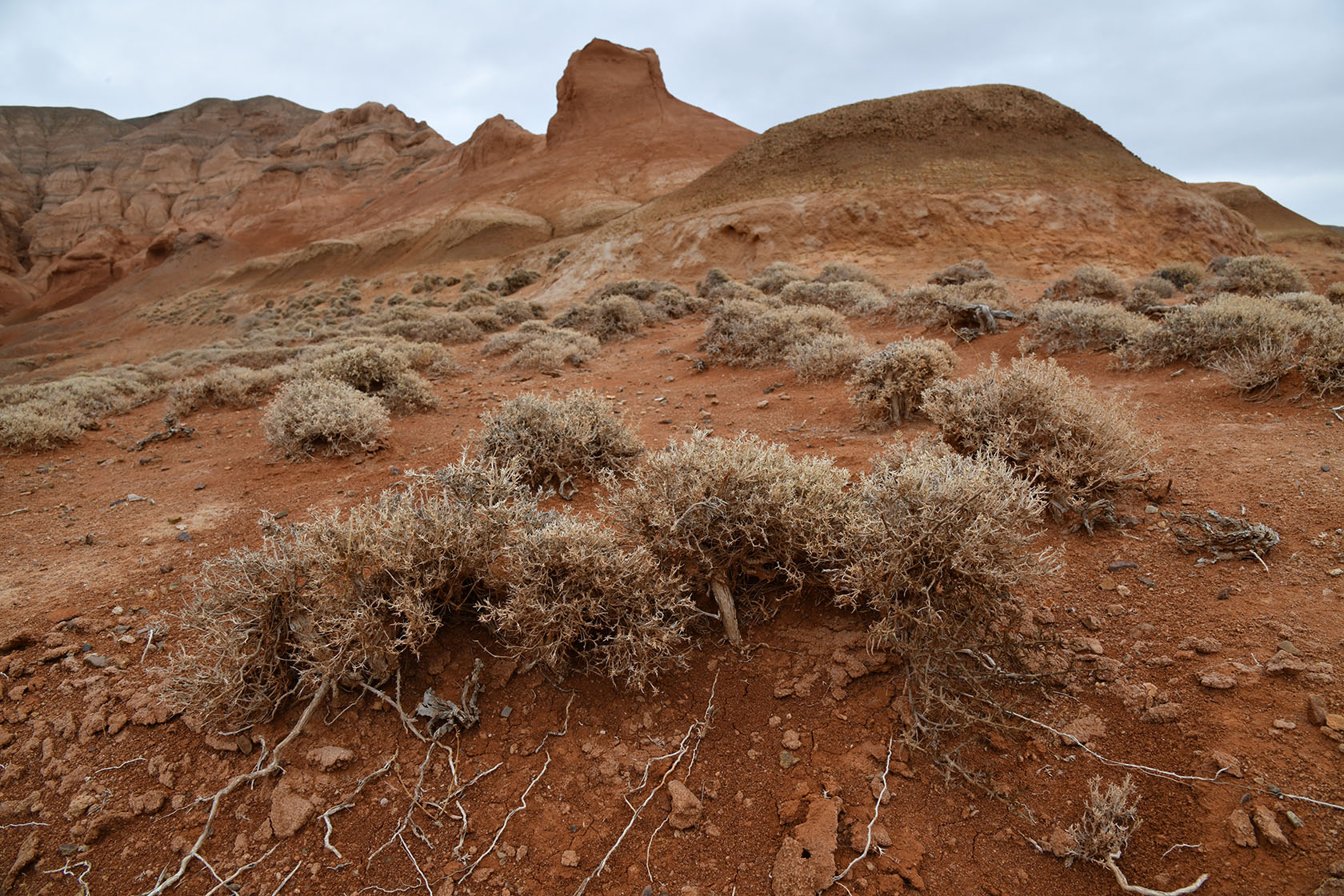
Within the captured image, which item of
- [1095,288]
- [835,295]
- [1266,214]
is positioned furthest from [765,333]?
[1266,214]

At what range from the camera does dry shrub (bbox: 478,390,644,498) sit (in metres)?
4.60

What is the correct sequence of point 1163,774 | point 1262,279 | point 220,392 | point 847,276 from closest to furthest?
point 1163,774 < point 220,392 < point 1262,279 < point 847,276

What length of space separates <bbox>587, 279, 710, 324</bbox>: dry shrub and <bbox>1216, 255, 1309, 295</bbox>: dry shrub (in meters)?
9.11

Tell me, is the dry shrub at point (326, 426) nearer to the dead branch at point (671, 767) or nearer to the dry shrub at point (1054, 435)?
the dead branch at point (671, 767)

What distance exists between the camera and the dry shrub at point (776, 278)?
46.1 feet

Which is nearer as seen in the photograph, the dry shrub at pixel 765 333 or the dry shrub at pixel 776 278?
the dry shrub at pixel 765 333

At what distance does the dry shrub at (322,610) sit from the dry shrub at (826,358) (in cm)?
519

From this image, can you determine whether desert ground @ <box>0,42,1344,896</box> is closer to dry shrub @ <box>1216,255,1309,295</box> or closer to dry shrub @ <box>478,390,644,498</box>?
dry shrub @ <box>478,390,644,498</box>

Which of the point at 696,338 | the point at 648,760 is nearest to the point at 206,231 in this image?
the point at 696,338

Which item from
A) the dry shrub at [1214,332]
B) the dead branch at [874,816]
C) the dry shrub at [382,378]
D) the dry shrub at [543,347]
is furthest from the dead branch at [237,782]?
the dry shrub at [1214,332]

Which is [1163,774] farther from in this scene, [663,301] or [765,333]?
[663,301]

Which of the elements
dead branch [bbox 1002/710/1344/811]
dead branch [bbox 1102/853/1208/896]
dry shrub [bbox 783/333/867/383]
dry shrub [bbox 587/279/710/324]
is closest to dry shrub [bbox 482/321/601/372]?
dry shrub [bbox 587/279/710/324]

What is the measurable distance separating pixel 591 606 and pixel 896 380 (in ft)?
13.3

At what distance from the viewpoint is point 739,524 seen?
8.90 feet
